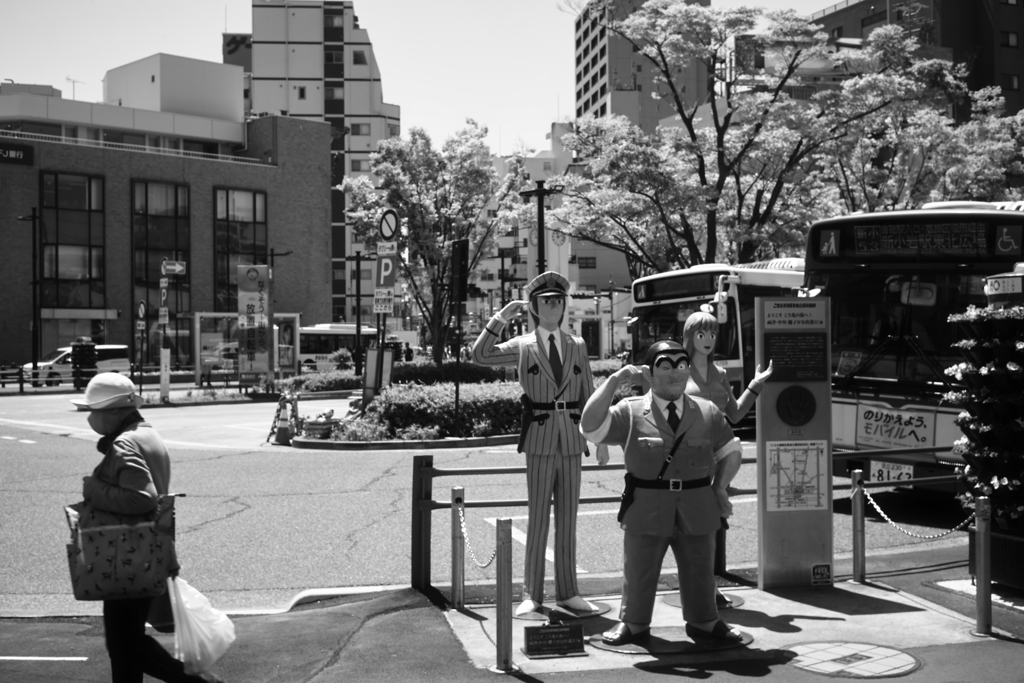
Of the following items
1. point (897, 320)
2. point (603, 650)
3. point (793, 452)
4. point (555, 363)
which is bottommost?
point (603, 650)

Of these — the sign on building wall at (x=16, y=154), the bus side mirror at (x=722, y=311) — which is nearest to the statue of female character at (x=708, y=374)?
the bus side mirror at (x=722, y=311)

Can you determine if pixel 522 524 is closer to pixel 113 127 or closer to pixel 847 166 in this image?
pixel 847 166

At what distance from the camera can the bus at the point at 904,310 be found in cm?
1000

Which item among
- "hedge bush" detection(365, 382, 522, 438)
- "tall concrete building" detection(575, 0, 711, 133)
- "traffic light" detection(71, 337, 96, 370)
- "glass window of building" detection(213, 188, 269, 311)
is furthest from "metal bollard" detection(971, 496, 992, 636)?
"tall concrete building" detection(575, 0, 711, 133)

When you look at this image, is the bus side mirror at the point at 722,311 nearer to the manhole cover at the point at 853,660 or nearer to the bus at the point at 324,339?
the manhole cover at the point at 853,660

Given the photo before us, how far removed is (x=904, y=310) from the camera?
10.4 m

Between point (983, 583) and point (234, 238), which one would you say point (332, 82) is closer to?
point (234, 238)

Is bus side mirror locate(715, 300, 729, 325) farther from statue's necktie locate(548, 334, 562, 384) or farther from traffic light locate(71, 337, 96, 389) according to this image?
traffic light locate(71, 337, 96, 389)

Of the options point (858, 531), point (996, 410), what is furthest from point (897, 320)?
point (858, 531)

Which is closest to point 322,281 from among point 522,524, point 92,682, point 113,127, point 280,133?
point 280,133

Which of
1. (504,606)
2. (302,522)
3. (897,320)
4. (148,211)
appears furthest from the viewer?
(148,211)

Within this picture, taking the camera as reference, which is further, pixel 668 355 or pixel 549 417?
pixel 549 417

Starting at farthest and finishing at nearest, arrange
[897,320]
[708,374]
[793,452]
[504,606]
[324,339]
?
1. [324,339]
2. [897,320]
3. [793,452]
4. [708,374]
5. [504,606]

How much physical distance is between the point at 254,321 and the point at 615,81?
2076 inches
